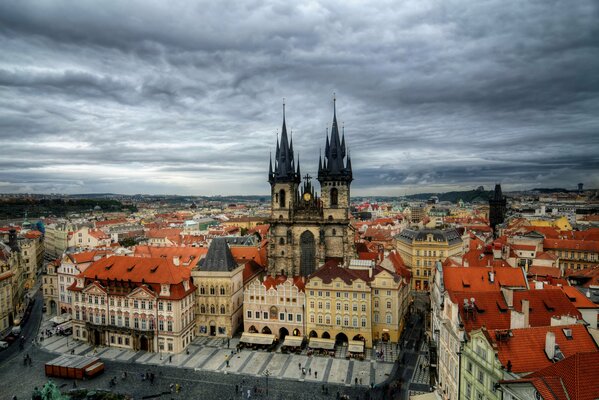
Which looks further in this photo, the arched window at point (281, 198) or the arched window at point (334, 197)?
the arched window at point (281, 198)

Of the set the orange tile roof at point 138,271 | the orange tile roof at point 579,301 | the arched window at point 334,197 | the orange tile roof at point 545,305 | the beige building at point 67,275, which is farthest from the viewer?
the arched window at point 334,197

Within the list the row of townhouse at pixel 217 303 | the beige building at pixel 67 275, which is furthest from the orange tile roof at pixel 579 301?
the beige building at pixel 67 275

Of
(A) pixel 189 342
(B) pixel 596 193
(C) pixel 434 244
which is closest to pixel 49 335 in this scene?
(A) pixel 189 342

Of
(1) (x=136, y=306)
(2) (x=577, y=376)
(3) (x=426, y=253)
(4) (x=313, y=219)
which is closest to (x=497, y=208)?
(3) (x=426, y=253)

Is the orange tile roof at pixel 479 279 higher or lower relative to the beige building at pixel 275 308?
higher

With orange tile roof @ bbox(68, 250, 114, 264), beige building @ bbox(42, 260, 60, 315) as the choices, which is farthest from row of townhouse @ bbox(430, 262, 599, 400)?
beige building @ bbox(42, 260, 60, 315)

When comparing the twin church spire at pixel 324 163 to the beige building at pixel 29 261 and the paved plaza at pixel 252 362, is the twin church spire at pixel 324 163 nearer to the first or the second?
the paved plaza at pixel 252 362
